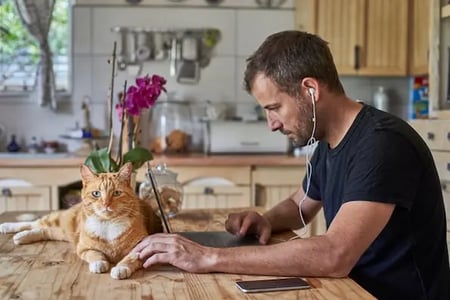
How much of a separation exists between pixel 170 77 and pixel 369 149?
2.74 metres

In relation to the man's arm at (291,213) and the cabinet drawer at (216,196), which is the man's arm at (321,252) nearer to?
the man's arm at (291,213)

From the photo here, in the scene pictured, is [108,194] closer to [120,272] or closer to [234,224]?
[120,272]

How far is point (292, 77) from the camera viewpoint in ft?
5.14

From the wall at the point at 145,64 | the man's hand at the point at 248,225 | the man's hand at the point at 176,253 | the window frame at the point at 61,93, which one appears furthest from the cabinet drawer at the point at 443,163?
the window frame at the point at 61,93

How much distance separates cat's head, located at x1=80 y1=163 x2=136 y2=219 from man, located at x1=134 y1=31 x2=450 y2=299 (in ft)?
0.33

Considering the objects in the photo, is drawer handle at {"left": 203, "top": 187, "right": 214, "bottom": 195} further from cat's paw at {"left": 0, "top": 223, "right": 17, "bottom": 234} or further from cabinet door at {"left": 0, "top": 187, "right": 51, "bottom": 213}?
cat's paw at {"left": 0, "top": 223, "right": 17, "bottom": 234}

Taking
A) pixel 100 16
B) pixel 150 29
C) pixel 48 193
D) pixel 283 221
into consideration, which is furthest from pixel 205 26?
pixel 283 221

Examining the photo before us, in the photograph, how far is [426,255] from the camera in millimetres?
1519

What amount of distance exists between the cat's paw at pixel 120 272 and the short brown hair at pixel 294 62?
0.61m

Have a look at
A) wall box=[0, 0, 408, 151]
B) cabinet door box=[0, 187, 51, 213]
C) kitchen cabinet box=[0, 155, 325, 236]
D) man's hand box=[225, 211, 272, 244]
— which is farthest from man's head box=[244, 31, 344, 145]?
wall box=[0, 0, 408, 151]

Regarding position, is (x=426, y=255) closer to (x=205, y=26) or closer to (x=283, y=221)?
(x=283, y=221)

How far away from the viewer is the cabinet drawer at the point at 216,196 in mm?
3498

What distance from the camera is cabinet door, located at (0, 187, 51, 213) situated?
3.42m

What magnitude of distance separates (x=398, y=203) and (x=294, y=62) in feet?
1.44
